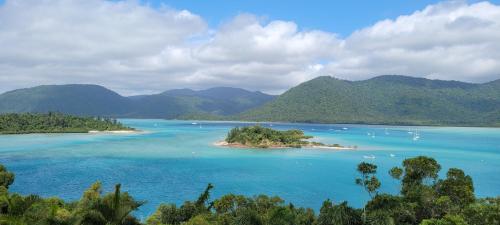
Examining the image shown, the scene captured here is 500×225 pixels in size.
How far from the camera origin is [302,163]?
79.6 m

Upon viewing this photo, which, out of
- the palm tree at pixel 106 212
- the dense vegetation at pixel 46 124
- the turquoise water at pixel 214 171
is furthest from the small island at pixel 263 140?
the palm tree at pixel 106 212

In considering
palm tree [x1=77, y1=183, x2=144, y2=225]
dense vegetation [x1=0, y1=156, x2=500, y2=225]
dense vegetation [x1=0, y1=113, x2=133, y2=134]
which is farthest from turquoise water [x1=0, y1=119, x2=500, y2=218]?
dense vegetation [x1=0, y1=113, x2=133, y2=134]

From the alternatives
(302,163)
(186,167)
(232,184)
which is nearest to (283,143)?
(302,163)

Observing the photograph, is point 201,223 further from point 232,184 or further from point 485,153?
point 485,153

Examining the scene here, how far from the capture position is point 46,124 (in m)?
158

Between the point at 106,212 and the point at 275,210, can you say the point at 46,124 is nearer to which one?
the point at 106,212

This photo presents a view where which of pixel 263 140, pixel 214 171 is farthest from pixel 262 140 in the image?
pixel 214 171

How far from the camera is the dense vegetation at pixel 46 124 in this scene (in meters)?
147

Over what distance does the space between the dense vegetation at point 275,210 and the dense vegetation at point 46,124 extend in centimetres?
12958

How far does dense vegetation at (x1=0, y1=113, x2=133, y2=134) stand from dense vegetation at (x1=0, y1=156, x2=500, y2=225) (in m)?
130

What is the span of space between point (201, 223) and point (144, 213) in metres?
20.3

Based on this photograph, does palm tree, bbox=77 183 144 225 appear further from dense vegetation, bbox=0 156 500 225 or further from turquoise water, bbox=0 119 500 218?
turquoise water, bbox=0 119 500 218

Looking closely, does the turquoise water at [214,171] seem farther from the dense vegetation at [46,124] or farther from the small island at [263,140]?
the dense vegetation at [46,124]

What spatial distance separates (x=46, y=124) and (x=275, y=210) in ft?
529
